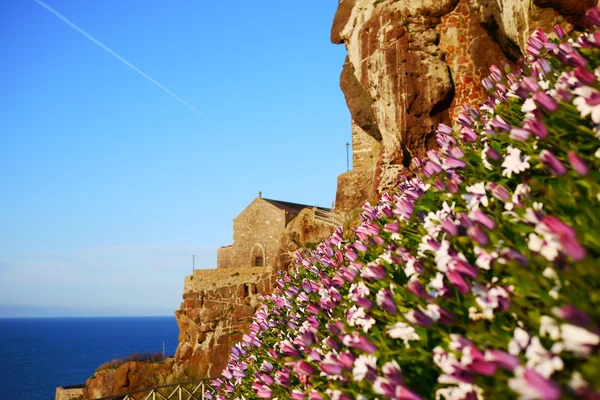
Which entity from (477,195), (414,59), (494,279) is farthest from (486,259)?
(414,59)

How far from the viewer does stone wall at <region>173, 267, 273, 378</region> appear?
910 inches

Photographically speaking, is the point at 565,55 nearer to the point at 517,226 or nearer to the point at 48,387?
the point at 517,226

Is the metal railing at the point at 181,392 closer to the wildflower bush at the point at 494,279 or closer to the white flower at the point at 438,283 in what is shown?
the wildflower bush at the point at 494,279

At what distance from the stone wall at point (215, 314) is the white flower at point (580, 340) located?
21209 millimetres

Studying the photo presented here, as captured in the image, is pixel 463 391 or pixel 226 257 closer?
pixel 463 391

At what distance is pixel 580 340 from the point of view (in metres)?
1.73

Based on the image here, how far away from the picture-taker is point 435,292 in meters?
2.80

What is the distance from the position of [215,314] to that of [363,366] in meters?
23.0

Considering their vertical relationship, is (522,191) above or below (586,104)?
below

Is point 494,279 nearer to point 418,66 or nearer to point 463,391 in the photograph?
point 463,391

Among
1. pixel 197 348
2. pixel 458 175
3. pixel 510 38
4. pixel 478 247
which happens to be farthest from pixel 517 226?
pixel 197 348

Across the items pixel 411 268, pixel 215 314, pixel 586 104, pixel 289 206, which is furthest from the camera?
pixel 289 206

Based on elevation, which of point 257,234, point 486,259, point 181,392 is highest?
point 257,234

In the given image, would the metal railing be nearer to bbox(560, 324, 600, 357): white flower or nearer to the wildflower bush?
the wildflower bush
